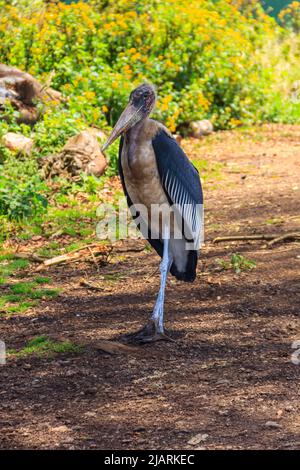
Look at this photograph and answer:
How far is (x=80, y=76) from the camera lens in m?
11.6

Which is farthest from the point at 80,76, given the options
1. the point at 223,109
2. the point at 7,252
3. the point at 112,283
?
the point at 112,283

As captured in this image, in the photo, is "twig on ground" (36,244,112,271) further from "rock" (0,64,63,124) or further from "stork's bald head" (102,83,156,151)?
"rock" (0,64,63,124)

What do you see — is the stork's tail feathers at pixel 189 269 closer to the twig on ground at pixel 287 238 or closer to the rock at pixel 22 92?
the twig on ground at pixel 287 238

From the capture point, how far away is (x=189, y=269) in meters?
5.88

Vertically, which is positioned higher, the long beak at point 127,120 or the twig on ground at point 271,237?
the long beak at point 127,120

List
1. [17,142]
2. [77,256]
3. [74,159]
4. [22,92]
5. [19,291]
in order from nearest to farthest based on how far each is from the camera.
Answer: [19,291] < [77,256] < [74,159] < [17,142] < [22,92]

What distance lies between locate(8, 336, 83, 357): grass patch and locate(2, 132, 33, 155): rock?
454 centimetres

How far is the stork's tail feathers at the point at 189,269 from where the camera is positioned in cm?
579

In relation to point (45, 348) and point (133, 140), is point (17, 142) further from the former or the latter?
point (45, 348)

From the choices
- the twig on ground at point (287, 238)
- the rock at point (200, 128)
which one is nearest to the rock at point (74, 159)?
→ the twig on ground at point (287, 238)

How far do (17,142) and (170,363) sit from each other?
5298 millimetres

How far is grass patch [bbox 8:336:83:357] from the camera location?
5289mm

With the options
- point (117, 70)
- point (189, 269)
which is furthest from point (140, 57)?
point (189, 269)

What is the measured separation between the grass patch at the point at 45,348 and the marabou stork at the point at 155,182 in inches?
15.1
